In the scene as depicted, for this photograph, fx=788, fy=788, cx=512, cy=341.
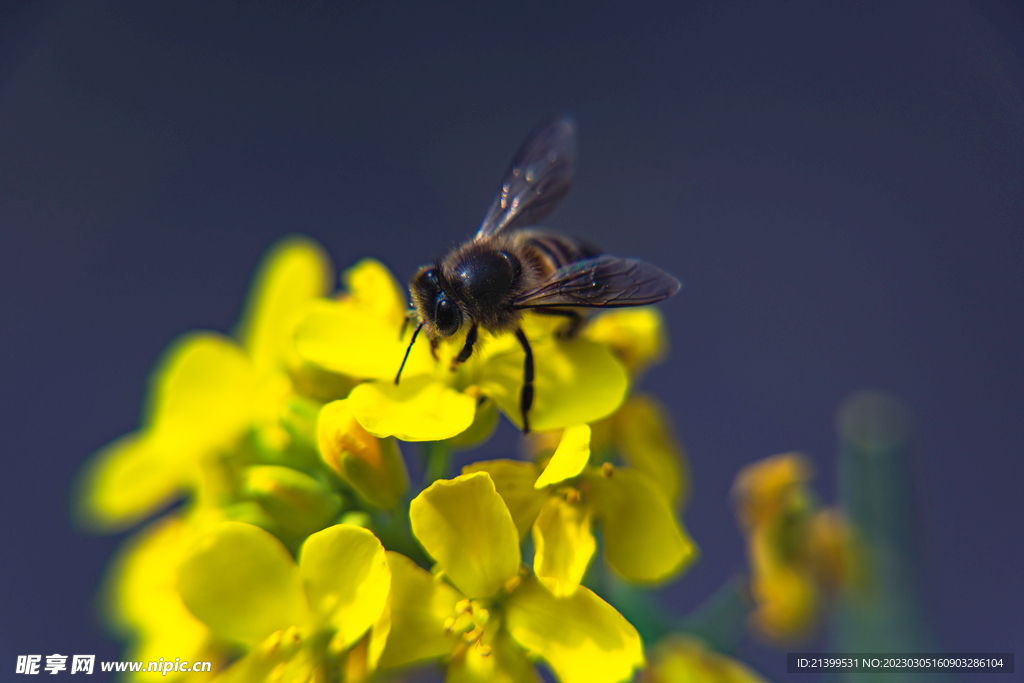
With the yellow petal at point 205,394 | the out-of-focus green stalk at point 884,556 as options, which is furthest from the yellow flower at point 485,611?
the out-of-focus green stalk at point 884,556

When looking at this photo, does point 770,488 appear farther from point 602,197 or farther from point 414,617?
point 602,197

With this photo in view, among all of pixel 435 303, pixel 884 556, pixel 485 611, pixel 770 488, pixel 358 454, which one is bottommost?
pixel 884 556

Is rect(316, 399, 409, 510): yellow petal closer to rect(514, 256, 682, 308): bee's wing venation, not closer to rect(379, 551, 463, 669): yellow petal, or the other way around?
rect(379, 551, 463, 669): yellow petal

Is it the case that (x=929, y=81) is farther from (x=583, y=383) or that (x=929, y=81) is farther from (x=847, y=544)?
(x=583, y=383)

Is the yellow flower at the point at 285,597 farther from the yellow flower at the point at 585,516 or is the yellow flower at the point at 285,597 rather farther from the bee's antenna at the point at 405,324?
the bee's antenna at the point at 405,324

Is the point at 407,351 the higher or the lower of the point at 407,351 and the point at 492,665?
the higher

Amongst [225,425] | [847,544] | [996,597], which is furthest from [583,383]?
[996,597]

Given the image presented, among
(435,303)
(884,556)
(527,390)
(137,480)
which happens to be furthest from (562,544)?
(884,556)
